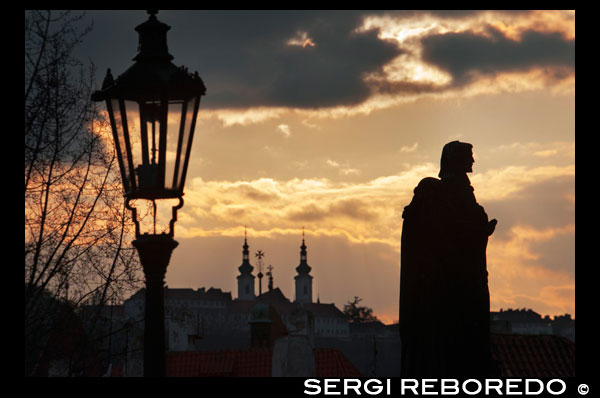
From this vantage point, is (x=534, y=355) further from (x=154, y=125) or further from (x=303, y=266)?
(x=303, y=266)

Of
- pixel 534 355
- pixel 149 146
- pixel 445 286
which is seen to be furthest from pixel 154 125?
pixel 534 355

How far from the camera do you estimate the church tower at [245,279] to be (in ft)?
570

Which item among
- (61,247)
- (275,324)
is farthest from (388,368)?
(61,247)

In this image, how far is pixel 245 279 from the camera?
6949 inches

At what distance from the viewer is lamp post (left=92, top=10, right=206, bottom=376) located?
621 cm

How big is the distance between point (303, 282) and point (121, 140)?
17628cm

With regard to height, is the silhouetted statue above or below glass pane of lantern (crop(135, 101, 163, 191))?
below

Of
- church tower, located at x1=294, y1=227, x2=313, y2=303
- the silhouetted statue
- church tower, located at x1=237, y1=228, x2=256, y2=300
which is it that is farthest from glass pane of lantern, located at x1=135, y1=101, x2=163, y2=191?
church tower, located at x1=294, y1=227, x2=313, y2=303

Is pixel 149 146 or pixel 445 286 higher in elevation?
pixel 149 146

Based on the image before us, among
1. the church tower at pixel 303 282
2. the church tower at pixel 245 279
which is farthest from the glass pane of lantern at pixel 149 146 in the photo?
the church tower at pixel 303 282

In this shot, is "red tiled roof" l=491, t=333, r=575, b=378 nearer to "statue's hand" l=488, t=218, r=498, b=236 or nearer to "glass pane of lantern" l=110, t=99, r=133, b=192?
"statue's hand" l=488, t=218, r=498, b=236

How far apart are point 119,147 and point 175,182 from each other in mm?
487

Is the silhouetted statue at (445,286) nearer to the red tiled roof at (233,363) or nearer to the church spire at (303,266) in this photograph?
the red tiled roof at (233,363)

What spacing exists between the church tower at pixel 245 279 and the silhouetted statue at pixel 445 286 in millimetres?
165587
